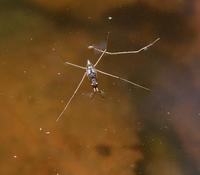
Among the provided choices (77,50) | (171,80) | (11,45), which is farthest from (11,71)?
(171,80)

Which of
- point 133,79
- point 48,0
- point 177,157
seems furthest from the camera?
point 48,0

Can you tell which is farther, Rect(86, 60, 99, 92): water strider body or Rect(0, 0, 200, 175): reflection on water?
Rect(86, 60, 99, 92): water strider body

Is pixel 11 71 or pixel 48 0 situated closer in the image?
pixel 11 71

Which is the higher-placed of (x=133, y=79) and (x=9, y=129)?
(x=133, y=79)

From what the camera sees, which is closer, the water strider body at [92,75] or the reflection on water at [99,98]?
the reflection on water at [99,98]

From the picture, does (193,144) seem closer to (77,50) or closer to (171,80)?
(171,80)

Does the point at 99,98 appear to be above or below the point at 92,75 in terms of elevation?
below

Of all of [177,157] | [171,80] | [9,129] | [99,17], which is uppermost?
[99,17]

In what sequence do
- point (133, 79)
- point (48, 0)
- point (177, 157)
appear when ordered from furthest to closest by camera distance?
point (48, 0)
point (133, 79)
point (177, 157)
